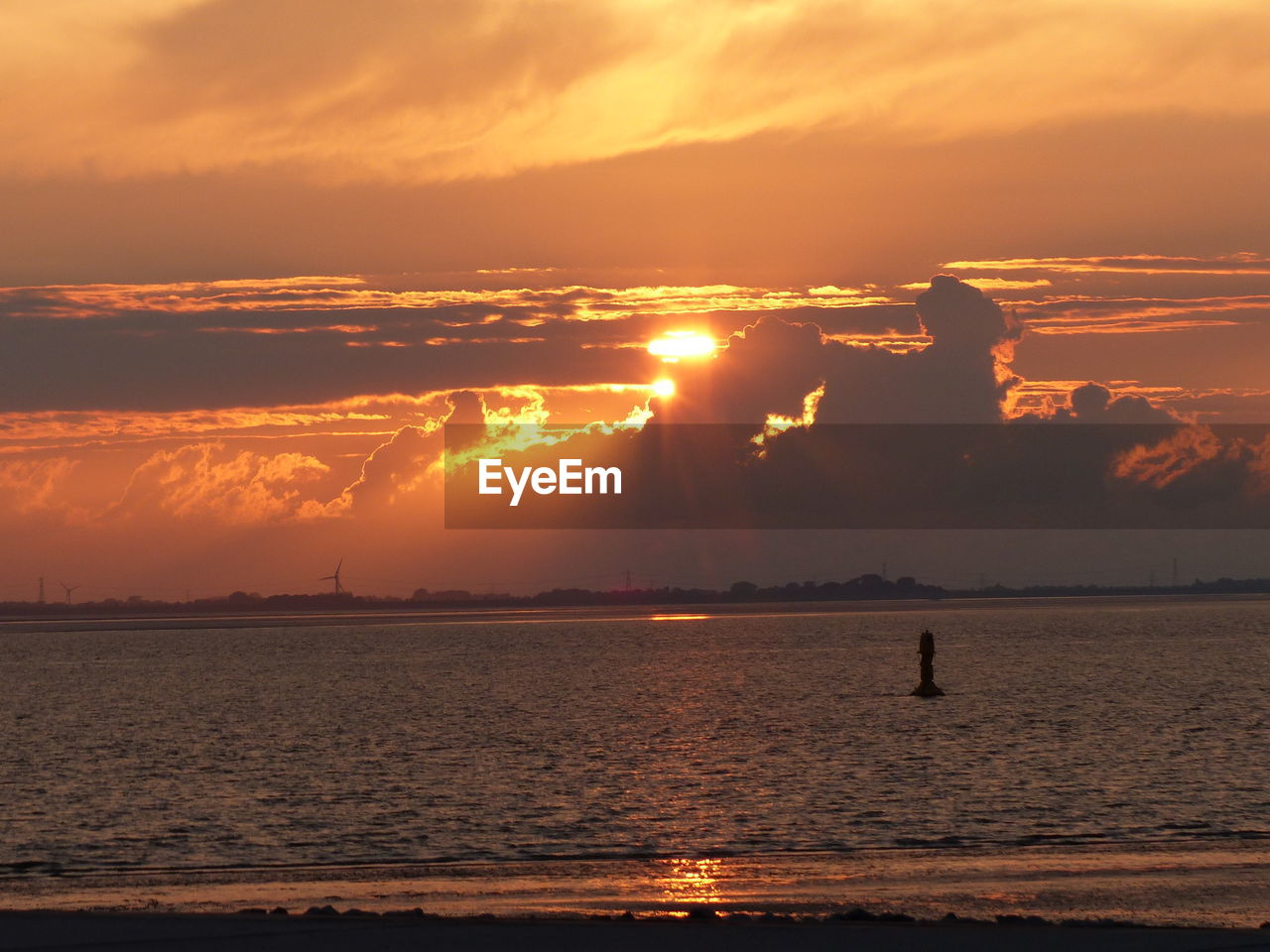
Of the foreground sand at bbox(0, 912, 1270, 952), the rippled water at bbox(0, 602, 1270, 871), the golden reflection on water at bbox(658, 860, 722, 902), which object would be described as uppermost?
the foreground sand at bbox(0, 912, 1270, 952)

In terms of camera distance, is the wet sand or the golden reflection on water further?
the golden reflection on water

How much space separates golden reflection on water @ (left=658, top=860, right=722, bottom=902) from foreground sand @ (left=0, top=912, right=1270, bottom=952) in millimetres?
7299

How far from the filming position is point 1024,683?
132875 mm

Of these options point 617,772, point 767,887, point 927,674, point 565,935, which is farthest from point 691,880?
point 927,674

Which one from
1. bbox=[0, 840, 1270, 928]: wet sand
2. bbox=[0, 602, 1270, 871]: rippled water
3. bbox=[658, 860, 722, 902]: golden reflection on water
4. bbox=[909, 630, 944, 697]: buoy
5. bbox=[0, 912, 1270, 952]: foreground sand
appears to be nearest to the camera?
bbox=[0, 912, 1270, 952]: foreground sand

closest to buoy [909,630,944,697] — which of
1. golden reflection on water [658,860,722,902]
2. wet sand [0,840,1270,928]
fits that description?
wet sand [0,840,1270,928]

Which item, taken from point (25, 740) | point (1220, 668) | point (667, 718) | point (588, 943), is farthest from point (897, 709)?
point (588, 943)

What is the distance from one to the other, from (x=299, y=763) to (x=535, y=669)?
111540mm

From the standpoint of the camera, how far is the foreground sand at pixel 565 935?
2086 cm

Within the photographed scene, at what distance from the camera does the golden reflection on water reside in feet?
99.5

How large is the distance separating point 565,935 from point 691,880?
12318mm

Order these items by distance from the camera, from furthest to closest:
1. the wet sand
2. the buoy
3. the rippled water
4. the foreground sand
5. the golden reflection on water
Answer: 1. the buoy
2. the rippled water
3. the golden reflection on water
4. the wet sand
5. the foreground sand

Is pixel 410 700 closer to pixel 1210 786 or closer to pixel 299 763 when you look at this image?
pixel 299 763

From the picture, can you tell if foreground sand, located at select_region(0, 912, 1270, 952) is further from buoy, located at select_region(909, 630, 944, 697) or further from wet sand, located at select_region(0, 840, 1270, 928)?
buoy, located at select_region(909, 630, 944, 697)
